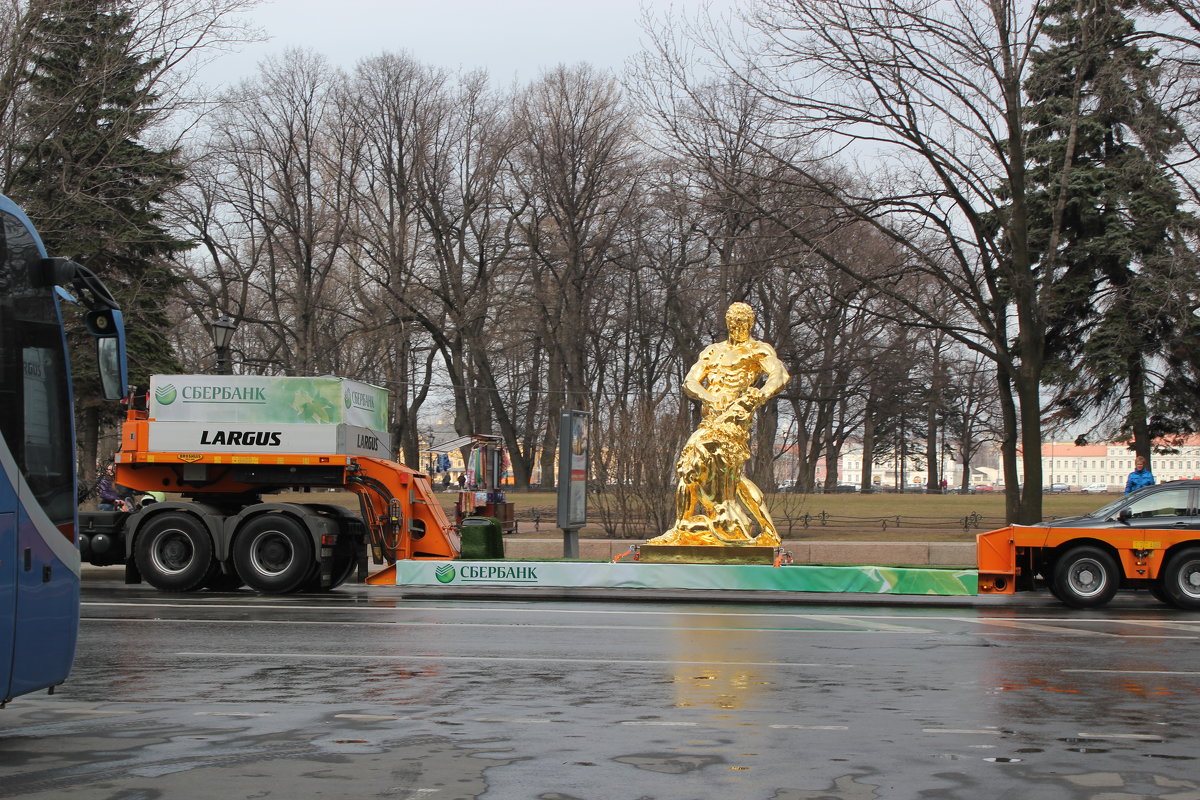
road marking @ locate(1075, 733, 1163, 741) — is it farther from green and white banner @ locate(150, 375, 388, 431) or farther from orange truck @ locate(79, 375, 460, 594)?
green and white banner @ locate(150, 375, 388, 431)

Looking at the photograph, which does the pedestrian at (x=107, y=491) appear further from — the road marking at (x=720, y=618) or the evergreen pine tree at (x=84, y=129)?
the road marking at (x=720, y=618)

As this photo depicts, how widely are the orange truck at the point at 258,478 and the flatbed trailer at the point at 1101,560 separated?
27.0 ft

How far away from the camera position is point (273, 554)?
1839 cm

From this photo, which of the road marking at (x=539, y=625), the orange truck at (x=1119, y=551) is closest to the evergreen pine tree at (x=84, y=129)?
the road marking at (x=539, y=625)

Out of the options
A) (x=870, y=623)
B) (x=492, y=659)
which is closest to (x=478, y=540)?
(x=870, y=623)

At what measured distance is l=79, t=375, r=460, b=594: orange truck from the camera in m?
18.3

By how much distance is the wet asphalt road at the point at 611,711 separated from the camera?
21.3 ft

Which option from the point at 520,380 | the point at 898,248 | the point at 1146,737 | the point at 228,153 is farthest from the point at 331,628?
the point at 520,380

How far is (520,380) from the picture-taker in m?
65.0

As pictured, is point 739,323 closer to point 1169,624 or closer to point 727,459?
point 727,459

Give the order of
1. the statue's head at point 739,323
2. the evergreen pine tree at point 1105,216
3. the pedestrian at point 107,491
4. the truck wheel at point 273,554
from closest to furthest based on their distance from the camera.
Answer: the truck wheel at point 273,554, the statue's head at point 739,323, the pedestrian at point 107,491, the evergreen pine tree at point 1105,216

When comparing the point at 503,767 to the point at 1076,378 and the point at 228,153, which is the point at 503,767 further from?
the point at 228,153

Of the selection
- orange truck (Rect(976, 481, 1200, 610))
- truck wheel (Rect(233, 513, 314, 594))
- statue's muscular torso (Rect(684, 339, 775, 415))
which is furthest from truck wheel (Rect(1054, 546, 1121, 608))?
truck wheel (Rect(233, 513, 314, 594))

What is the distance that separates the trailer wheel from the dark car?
447 millimetres
